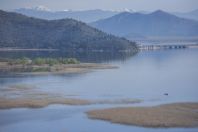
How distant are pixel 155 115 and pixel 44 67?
27331 mm

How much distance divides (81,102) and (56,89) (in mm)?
6553

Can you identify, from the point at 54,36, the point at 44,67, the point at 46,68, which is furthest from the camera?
the point at 54,36

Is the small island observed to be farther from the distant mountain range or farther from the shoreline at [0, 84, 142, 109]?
the distant mountain range

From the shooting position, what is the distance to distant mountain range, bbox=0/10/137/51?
96688 mm

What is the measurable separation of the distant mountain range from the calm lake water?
43.6 meters

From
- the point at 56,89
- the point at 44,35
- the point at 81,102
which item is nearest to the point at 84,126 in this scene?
the point at 81,102

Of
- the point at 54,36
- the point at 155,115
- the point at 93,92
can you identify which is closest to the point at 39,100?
the point at 93,92

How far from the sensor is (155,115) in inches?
956

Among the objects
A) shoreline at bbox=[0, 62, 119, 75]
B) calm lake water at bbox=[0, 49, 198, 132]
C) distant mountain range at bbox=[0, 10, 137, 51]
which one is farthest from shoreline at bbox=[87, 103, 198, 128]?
distant mountain range at bbox=[0, 10, 137, 51]

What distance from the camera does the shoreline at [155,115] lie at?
2262 cm

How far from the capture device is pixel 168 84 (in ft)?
123

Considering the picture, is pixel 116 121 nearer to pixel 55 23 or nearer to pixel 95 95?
pixel 95 95

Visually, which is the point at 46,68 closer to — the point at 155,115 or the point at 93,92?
the point at 93,92

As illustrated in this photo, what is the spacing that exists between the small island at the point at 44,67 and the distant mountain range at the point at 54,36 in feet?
131
